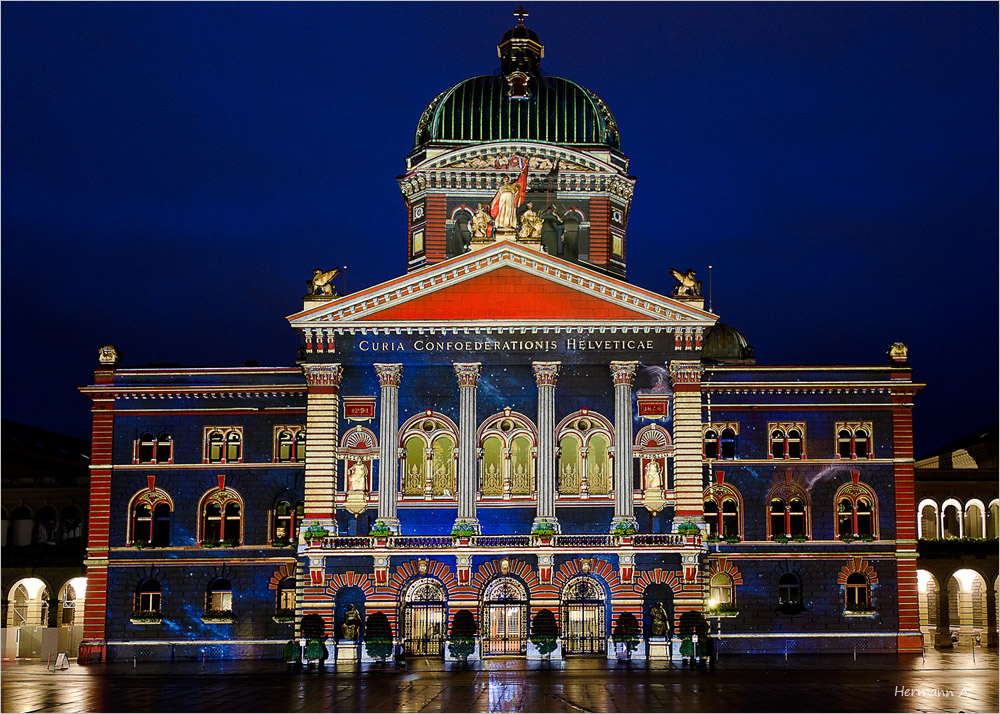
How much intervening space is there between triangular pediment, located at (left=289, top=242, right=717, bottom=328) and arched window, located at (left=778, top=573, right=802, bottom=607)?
50.7 feet

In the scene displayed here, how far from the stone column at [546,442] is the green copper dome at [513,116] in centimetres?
2085

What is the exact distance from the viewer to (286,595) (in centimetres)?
6906

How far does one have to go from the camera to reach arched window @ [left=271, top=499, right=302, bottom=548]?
228 ft

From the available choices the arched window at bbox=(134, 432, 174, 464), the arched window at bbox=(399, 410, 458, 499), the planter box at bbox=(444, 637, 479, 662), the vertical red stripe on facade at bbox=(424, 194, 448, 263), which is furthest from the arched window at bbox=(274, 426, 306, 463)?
the planter box at bbox=(444, 637, 479, 662)

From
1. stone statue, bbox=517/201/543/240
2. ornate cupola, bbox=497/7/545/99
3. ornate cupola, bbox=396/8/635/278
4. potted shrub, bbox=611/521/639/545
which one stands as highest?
ornate cupola, bbox=497/7/545/99

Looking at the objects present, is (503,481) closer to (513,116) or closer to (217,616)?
(217,616)

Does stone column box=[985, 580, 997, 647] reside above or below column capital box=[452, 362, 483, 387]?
below

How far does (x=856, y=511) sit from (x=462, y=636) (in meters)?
24.0

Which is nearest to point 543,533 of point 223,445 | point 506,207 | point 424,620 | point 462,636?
point 462,636

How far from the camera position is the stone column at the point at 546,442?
6425cm

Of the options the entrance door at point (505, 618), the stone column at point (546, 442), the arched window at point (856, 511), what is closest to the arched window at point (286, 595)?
the entrance door at point (505, 618)

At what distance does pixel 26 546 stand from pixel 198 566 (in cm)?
1576

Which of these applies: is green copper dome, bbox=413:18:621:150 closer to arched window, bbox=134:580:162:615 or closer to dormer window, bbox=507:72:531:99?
dormer window, bbox=507:72:531:99

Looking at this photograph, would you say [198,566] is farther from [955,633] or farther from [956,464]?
[956,464]
